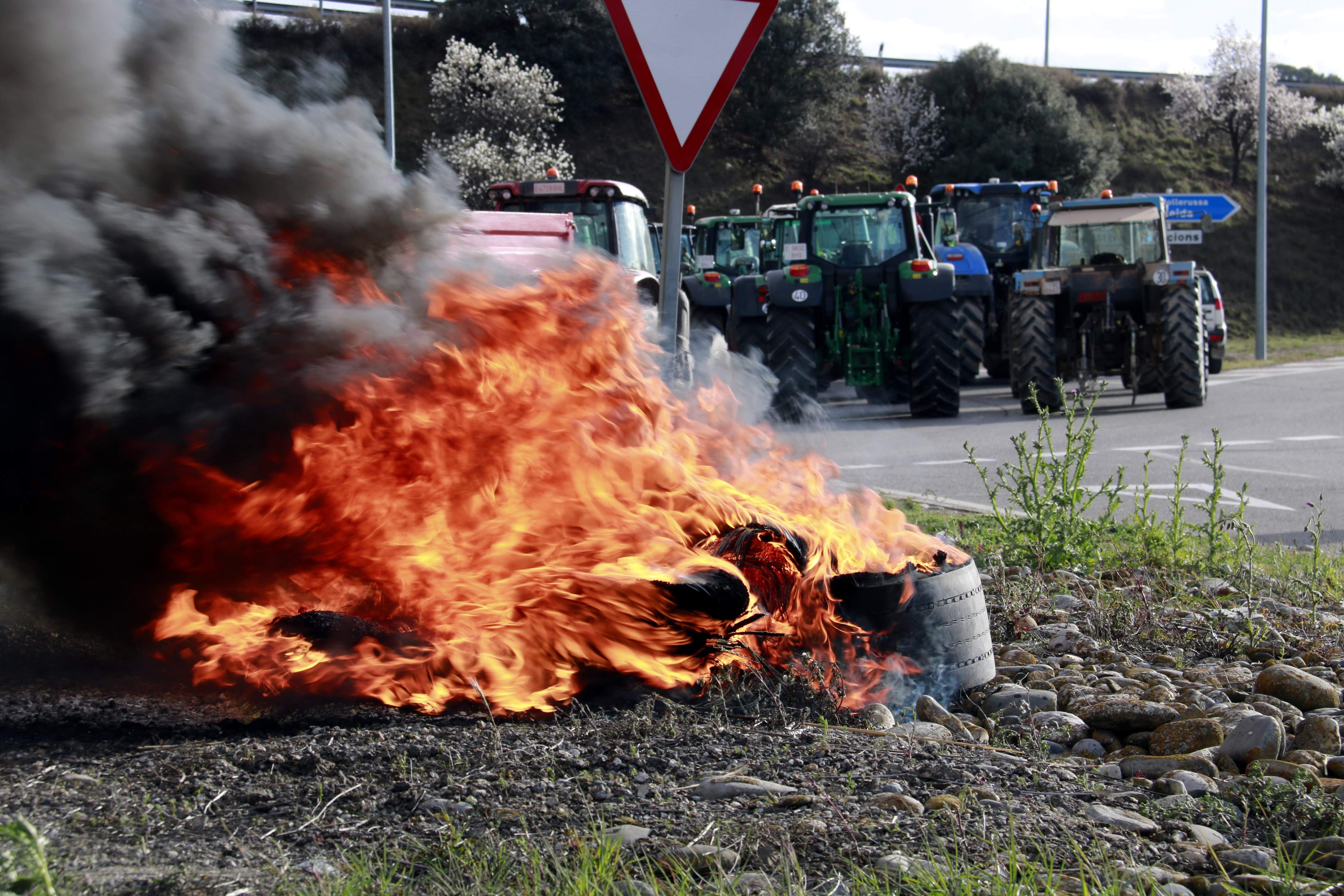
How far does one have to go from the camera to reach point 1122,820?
2.68 meters

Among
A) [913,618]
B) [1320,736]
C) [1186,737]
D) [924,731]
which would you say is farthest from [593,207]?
[1320,736]

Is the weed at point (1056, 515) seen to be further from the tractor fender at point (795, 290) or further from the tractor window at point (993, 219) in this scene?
the tractor window at point (993, 219)

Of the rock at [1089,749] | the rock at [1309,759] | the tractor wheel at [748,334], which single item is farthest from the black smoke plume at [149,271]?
the tractor wheel at [748,334]

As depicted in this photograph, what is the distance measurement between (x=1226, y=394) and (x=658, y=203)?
27.8 m

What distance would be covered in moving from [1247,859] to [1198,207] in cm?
2143

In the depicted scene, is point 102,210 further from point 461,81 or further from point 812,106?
point 812,106

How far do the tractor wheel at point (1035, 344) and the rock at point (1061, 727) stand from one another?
12.3 metres

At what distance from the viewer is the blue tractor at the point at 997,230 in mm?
20953

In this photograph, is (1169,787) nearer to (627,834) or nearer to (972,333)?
(627,834)

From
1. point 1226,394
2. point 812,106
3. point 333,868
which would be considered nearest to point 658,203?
point 812,106

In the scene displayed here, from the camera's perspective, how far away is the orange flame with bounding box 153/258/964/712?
3.57 metres

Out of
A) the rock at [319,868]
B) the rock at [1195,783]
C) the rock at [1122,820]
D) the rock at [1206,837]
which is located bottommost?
the rock at [1195,783]

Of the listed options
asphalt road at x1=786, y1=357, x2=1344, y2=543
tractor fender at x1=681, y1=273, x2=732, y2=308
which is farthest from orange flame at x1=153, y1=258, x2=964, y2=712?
tractor fender at x1=681, y1=273, x2=732, y2=308

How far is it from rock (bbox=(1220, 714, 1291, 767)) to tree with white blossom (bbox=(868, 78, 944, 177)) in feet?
146
